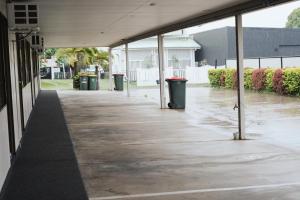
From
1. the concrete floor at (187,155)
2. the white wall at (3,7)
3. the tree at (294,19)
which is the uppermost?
the tree at (294,19)

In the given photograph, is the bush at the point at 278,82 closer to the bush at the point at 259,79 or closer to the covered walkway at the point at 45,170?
the bush at the point at 259,79

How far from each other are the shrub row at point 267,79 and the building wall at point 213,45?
805 centimetres

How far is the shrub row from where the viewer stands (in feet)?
72.1

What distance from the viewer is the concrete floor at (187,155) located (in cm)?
661

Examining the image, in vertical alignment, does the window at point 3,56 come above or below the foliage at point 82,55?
below

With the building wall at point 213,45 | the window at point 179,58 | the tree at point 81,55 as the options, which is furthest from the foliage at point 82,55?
the building wall at point 213,45

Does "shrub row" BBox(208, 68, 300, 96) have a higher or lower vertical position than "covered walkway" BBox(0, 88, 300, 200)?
higher

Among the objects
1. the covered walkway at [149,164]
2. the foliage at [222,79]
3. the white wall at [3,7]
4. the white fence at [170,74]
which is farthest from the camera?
the white fence at [170,74]

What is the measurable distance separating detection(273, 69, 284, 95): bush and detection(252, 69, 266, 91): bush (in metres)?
1.29

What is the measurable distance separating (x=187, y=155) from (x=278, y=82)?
15.2m

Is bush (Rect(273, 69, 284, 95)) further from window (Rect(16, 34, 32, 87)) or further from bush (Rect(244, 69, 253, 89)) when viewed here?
window (Rect(16, 34, 32, 87))

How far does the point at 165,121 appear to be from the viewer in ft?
47.3

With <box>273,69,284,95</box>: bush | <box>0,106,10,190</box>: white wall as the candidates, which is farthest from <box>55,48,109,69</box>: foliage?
<box>0,106,10,190</box>: white wall

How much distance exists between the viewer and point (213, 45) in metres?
41.1
